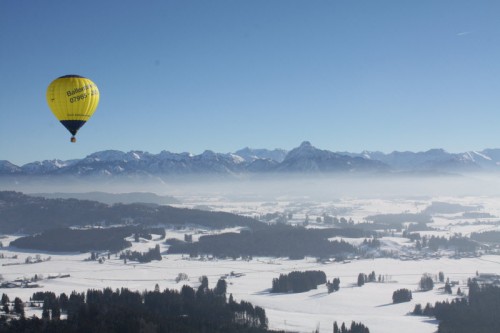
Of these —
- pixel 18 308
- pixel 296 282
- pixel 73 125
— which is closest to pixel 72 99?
pixel 73 125

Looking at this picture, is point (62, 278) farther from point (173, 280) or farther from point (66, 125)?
point (66, 125)

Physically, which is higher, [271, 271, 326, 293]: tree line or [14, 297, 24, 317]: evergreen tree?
[14, 297, 24, 317]: evergreen tree

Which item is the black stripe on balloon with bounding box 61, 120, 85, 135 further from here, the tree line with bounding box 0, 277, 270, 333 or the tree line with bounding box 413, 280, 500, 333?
the tree line with bounding box 413, 280, 500, 333

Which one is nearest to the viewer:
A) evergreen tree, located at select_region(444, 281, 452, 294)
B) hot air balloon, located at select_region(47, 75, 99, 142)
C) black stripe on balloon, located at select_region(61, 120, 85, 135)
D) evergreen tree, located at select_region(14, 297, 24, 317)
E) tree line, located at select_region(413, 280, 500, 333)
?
hot air balloon, located at select_region(47, 75, 99, 142)

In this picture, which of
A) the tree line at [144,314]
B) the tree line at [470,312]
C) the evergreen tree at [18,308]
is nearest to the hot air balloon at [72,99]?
the tree line at [144,314]

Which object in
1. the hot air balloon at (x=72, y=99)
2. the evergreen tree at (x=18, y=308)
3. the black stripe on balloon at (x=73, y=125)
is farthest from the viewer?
the evergreen tree at (x=18, y=308)

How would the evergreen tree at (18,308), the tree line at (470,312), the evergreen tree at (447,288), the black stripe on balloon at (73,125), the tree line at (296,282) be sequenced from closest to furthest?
the black stripe on balloon at (73,125) < the evergreen tree at (18,308) < the tree line at (470,312) < the evergreen tree at (447,288) < the tree line at (296,282)

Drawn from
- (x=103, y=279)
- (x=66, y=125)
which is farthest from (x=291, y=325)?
(x=103, y=279)

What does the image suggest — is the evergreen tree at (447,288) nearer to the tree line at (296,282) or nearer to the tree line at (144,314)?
the tree line at (296,282)

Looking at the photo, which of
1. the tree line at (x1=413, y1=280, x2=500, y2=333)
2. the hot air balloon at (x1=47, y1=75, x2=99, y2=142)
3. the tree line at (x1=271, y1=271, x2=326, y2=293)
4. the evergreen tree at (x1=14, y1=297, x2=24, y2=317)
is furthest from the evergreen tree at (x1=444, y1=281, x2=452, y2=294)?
the hot air balloon at (x1=47, y1=75, x2=99, y2=142)

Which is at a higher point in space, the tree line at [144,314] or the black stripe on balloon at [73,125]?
the black stripe on balloon at [73,125]
